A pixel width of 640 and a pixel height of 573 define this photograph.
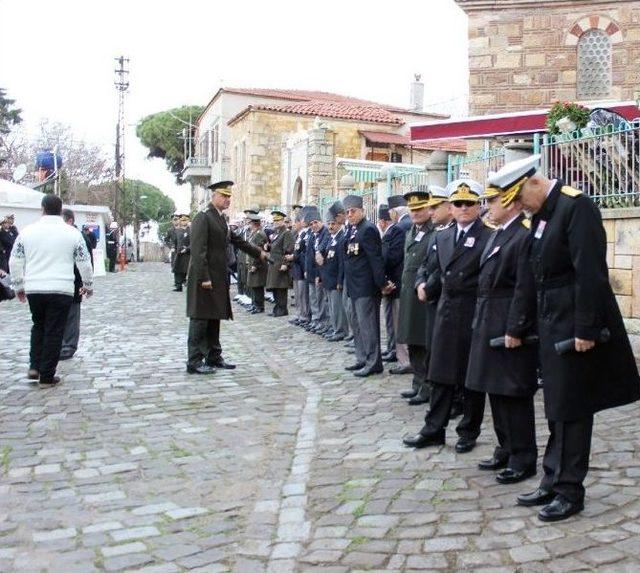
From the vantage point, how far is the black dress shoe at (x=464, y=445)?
5934 millimetres

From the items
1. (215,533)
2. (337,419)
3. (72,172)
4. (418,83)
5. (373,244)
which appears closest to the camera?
(215,533)

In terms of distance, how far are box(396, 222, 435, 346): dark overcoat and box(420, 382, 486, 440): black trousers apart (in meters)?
1.58

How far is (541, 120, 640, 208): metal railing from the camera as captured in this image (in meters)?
9.53

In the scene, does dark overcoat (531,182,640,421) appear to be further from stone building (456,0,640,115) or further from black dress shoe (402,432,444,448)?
stone building (456,0,640,115)

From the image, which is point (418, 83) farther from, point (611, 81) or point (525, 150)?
point (525, 150)

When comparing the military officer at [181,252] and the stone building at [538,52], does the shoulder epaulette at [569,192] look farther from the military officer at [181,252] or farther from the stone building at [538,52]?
the military officer at [181,252]

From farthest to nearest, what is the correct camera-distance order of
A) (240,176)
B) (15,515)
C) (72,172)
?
(72,172) → (240,176) → (15,515)

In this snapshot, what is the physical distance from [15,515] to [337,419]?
299 cm

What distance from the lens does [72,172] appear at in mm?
56531

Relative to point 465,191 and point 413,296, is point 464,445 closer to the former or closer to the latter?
point 465,191

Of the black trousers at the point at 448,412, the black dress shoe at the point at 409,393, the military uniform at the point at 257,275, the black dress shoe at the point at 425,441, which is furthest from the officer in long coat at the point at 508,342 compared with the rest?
the military uniform at the point at 257,275

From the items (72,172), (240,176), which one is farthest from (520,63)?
(72,172)

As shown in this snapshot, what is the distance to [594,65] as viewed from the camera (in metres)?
18.0

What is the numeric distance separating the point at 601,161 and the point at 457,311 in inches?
194
